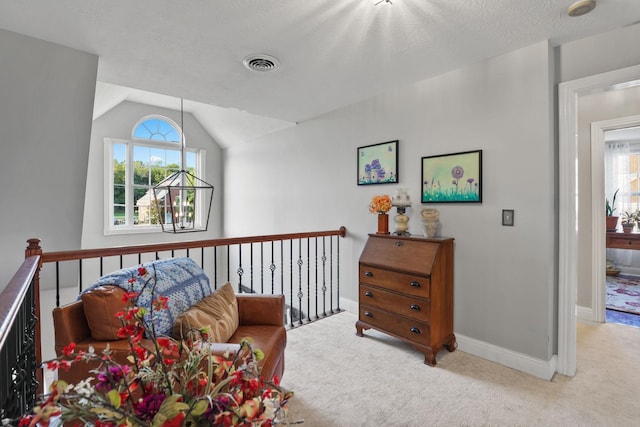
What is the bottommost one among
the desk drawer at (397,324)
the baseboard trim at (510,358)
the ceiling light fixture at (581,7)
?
the baseboard trim at (510,358)

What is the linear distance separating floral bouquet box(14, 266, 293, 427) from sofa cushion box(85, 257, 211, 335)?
2.92 feet

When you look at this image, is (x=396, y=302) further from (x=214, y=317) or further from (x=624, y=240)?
(x=624, y=240)

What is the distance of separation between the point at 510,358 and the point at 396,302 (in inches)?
36.3

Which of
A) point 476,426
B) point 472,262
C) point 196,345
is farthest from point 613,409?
point 196,345

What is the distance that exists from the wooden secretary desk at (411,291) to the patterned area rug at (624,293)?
8.89 feet

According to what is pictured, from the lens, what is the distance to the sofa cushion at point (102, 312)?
1.51 meters

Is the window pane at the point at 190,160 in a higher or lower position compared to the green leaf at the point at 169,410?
higher

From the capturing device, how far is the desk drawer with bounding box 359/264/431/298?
2491 millimetres

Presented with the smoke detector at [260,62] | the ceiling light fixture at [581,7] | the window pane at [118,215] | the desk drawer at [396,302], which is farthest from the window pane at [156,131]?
the ceiling light fixture at [581,7]

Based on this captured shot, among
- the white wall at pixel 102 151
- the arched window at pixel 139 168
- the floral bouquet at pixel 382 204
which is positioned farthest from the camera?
the arched window at pixel 139 168

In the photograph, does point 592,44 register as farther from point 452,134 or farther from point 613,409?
point 613,409

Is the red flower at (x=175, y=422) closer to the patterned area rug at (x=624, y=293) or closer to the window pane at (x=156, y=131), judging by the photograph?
the patterned area rug at (x=624, y=293)

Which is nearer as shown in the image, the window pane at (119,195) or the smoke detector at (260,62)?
the smoke detector at (260,62)

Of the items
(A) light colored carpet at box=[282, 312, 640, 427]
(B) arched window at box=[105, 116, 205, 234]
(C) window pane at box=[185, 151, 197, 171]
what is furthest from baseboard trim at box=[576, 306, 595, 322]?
(C) window pane at box=[185, 151, 197, 171]
